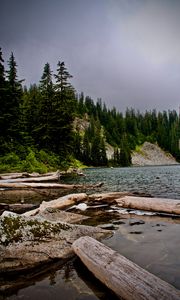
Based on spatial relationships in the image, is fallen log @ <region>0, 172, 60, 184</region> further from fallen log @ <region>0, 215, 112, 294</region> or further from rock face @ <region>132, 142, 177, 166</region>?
rock face @ <region>132, 142, 177, 166</region>

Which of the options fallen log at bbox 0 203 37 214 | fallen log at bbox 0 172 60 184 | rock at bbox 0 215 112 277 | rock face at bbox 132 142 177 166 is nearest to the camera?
rock at bbox 0 215 112 277

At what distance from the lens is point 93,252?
5086 millimetres

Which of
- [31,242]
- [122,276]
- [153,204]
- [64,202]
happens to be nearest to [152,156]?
[64,202]

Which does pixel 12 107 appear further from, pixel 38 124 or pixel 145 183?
pixel 145 183

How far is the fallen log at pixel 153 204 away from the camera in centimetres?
985

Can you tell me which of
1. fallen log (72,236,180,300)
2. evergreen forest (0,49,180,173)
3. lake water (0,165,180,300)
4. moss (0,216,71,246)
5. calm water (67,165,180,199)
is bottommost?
calm water (67,165,180,199)

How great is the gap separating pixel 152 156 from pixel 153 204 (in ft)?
577

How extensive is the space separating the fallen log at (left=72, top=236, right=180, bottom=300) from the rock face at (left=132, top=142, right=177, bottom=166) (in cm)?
16233

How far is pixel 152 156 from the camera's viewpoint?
181 metres

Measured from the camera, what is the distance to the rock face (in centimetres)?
17110

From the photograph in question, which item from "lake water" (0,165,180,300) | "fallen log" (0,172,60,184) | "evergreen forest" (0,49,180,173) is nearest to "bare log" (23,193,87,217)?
"lake water" (0,165,180,300)

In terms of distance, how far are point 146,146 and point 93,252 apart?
623ft

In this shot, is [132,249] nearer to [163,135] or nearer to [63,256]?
[63,256]

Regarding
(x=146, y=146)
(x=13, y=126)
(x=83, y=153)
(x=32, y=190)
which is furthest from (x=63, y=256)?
(x=146, y=146)
